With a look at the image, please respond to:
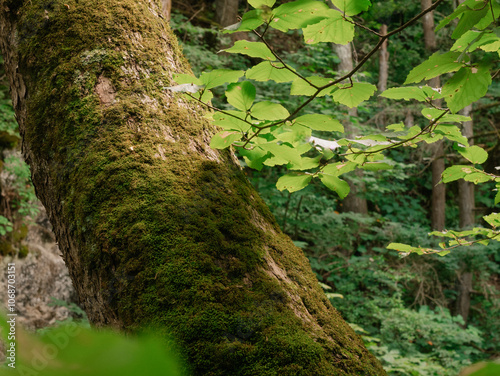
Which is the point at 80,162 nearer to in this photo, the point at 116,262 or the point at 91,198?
the point at 91,198

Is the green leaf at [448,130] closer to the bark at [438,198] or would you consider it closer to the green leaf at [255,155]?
the green leaf at [255,155]

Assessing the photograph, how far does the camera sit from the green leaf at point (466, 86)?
0.87 m

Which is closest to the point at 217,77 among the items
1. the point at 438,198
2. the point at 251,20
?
the point at 251,20

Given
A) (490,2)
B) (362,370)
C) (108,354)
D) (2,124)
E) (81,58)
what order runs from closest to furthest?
1. (108,354)
2. (490,2)
3. (362,370)
4. (81,58)
5. (2,124)

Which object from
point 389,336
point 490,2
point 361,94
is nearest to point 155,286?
point 361,94

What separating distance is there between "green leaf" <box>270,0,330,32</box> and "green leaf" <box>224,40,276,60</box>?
8 cm

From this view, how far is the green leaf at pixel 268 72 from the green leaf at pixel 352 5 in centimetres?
20

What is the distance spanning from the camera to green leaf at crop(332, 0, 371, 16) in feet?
2.63

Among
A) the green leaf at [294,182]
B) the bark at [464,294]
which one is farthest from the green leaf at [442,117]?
the bark at [464,294]

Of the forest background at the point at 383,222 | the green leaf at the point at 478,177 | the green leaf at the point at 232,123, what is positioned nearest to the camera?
the green leaf at the point at 232,123

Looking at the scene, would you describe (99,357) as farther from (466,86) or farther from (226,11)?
(226,11)

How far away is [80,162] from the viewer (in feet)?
3.43

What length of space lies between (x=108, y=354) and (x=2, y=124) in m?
5.12

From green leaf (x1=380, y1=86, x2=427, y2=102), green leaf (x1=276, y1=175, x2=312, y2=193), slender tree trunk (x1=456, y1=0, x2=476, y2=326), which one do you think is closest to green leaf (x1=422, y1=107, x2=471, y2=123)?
green leaf (x1=380, y1=86, x2=427, y2=102)
